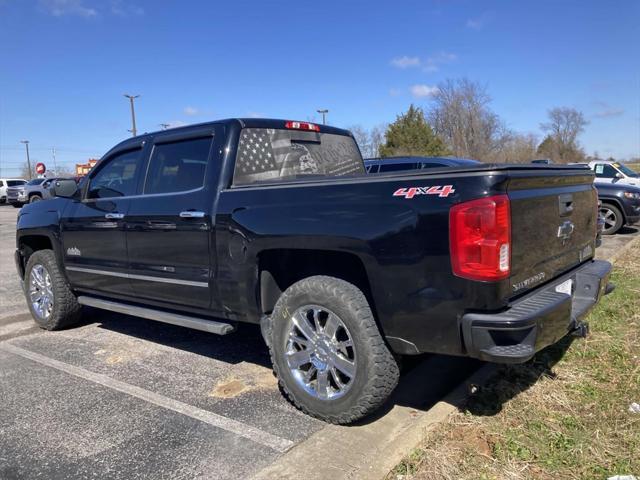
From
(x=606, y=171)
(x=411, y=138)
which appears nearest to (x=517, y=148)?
(x=411, y=138)

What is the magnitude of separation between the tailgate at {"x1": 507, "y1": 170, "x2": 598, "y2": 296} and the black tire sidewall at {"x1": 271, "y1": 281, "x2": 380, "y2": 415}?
0.90 meters

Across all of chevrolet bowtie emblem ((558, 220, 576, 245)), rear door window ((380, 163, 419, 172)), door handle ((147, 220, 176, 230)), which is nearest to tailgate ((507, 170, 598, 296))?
chevrolet bowtie emblem ((558, 220, 576, 245))

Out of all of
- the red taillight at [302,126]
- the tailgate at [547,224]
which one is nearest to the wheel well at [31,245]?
the red taillight at [302,126]

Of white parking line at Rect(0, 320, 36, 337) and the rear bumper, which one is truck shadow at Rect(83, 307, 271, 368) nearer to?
white parking line at Rect(0, 320, 36, 337)

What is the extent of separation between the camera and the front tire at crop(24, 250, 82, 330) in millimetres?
5473

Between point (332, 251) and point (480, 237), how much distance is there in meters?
0.95

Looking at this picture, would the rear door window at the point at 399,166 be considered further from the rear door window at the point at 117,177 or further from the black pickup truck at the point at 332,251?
the rear door window at the point at 117,177

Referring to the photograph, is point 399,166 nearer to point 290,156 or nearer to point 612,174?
point 290,156

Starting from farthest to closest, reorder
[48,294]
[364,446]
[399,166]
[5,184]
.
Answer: [5,184]
[399,166]
[48,294]
[364,446]

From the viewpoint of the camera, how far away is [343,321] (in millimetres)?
3133

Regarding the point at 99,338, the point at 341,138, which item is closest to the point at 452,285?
the point at 341,138

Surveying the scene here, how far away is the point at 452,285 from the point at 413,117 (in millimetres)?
42859

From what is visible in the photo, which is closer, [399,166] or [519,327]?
[519,327]

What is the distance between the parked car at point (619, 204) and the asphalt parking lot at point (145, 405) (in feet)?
28.8
